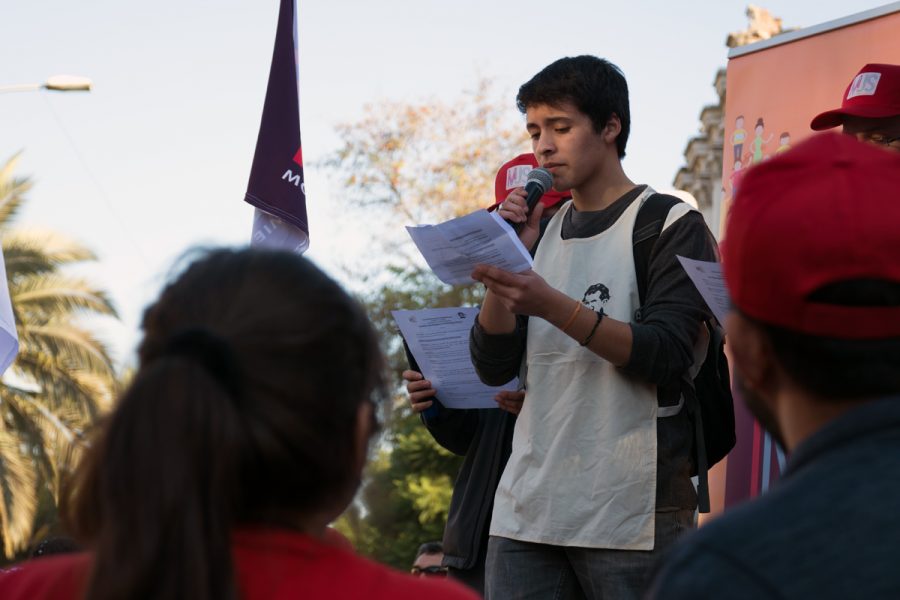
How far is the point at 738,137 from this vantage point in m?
5.33

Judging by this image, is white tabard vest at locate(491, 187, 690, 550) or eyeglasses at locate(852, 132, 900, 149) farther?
eyeglasses at locate(852, 132, 900, 149)

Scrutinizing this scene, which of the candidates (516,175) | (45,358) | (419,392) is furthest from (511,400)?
(45,358)

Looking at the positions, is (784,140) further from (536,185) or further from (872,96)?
(536,185)

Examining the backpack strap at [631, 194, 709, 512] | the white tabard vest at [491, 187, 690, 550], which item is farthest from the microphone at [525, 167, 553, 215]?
the backpack strap at [631, 194, 709, 512]

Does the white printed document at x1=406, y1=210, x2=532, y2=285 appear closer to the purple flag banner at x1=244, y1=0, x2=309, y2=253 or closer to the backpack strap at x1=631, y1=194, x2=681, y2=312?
the backpack strap at x1=631, y1=194, x2=681, y2=312

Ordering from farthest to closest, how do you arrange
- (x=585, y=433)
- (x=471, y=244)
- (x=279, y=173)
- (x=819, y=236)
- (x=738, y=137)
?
(x=738, y=137), (x=279, y=173), (x=585, y=433), (x=471, y=244), (x=819, y=236)

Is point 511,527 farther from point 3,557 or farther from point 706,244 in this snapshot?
point 3,557

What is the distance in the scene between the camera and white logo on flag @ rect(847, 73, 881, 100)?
4.30 metres

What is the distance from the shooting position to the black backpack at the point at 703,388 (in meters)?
3.76

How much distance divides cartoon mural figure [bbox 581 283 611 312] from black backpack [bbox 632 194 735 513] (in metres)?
0.10

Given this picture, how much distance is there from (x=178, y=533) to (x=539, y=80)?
9.37ft

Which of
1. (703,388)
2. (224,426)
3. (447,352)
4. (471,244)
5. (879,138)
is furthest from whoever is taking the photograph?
(447,352)

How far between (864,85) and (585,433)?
163cm

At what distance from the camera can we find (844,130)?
4.32 meters
